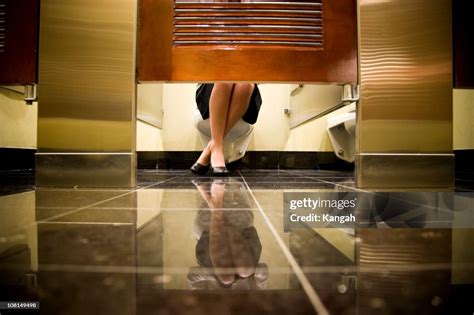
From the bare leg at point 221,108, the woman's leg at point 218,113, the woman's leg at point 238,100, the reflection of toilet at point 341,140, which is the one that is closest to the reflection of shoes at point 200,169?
the bare leg at point 221,108

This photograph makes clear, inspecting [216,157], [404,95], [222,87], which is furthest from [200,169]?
[404,95]

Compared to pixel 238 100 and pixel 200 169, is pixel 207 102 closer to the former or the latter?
pixel 238 100

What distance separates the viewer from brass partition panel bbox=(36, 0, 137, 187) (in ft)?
2.89

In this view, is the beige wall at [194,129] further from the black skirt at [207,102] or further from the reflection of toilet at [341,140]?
the black skirt at [207,102]

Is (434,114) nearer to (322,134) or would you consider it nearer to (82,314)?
(82,314)

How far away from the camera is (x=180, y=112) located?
2.36 meters

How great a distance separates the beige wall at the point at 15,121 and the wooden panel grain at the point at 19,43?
0.86 m

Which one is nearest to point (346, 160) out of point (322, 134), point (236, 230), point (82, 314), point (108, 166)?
point (322, 134)

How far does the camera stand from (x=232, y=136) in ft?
6.10

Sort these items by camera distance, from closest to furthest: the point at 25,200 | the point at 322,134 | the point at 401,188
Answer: the point at 25,200, the point at 401,188, the point at 322,134

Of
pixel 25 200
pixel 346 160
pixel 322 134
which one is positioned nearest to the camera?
pixel 25 200

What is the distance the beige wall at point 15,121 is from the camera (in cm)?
157

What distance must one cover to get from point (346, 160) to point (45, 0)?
1813 millimetres

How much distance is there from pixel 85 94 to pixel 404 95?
0.99 metres
